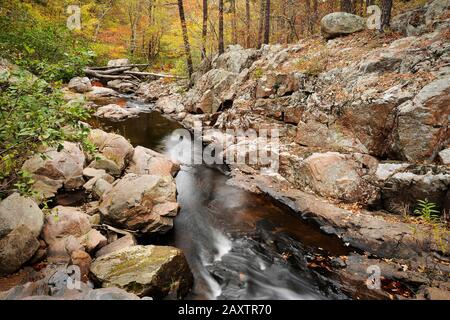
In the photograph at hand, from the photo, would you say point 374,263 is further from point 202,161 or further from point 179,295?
point 202,161

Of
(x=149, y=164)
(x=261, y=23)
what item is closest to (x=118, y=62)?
(x=261, y=23)

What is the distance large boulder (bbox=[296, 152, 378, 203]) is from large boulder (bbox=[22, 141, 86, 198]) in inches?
248

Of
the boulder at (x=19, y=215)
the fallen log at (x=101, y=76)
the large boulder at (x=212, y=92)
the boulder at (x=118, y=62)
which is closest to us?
the boulder at (x=19, y=215)

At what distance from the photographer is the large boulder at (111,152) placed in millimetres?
8745

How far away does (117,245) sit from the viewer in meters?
5.80

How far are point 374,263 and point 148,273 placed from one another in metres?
4.19

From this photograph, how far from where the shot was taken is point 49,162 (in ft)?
24.6

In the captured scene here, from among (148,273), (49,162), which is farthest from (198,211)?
(49,162)

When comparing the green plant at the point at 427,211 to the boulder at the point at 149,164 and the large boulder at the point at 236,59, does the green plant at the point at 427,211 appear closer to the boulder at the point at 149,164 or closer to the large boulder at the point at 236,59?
the boulder at the point at 149,164

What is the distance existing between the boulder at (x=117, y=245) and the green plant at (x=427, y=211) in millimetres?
5839

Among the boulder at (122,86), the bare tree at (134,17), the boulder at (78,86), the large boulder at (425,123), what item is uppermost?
the bare tree at (134,17)

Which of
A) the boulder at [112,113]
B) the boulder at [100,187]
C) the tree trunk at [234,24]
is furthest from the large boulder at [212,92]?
the boulder at [100,187]

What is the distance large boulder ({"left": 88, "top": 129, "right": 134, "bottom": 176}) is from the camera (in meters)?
8.74
